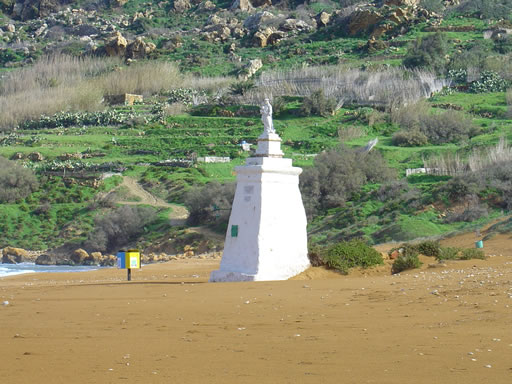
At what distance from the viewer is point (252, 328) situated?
987cm

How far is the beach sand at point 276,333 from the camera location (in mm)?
7281

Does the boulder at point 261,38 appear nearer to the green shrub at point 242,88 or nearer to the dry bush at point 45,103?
the dry bush at point 45,103

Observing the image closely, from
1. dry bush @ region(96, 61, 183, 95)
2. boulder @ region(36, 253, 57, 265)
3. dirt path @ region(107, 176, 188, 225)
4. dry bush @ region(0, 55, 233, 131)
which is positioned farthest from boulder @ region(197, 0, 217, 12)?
boulder @ region(36, 253, 57, 265)

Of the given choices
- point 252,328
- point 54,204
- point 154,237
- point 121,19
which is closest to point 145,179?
point 54,204

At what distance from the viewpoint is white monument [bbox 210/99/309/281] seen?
15.9 m

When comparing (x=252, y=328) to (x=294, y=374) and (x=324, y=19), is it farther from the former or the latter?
(x=324, y=19)

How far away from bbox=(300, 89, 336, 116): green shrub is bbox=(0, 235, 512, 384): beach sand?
150ft

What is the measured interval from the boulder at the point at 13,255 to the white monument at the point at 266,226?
25.5m

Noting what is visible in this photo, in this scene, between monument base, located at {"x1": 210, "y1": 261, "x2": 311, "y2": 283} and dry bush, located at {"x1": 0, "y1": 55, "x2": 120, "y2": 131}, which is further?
dry bush, located at {"x1": 0, "y1": 55, "x2": 120, "y2": 131}

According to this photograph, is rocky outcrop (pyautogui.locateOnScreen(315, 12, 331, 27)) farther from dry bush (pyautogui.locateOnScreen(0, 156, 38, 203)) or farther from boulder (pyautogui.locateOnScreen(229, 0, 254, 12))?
dry bush (pyautogui.locateOnScreen(0, 156, 38, 203))

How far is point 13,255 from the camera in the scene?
40219 millimetres

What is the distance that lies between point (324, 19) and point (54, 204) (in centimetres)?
6087

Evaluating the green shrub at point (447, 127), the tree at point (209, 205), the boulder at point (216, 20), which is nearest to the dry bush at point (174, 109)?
the green shrub at point (447, 127)

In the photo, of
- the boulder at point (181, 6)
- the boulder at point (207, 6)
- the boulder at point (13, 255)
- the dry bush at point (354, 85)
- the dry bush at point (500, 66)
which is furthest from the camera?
the boulder at point (181, 6)
